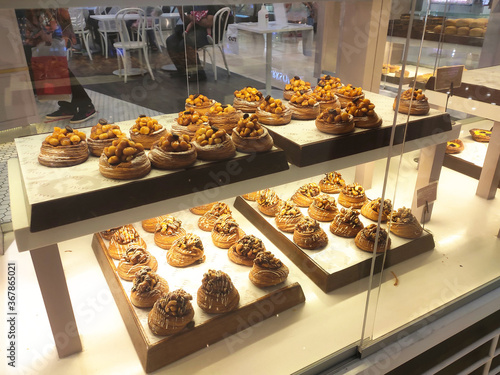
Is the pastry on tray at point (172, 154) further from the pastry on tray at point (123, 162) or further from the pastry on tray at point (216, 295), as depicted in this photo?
the pastry on tray at point (216, 295)

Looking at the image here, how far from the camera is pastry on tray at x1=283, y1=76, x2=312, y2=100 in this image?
6.45ft

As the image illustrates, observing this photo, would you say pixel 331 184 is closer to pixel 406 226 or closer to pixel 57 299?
pixel 406 226

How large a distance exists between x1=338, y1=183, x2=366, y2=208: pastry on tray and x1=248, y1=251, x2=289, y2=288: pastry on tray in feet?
2.37

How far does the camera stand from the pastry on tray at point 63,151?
1.27 meters

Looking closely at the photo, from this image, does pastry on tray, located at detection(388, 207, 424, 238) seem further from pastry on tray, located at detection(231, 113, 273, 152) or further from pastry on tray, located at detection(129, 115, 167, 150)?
pastry on tray, located at detection(129, 115, 167, 150)

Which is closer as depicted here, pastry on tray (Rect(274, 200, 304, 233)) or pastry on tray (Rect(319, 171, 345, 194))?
pastry on tray (Rect(274, 200, 304, 233))

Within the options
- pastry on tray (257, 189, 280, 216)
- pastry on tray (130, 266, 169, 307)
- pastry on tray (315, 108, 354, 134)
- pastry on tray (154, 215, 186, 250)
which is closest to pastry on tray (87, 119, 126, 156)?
pastry on tray (130, 266, 169, 307)

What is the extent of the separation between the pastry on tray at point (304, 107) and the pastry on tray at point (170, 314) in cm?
87

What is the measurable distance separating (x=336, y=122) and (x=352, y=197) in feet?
2.81

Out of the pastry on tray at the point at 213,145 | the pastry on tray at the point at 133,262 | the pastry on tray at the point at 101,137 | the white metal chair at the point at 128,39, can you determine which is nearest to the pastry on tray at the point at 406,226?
the pastry on tray at the point at 213,145

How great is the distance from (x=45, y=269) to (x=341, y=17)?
5.55 feet

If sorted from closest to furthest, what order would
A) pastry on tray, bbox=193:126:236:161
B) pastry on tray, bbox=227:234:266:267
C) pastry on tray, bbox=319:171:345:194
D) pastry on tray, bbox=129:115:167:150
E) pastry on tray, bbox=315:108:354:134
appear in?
pastry on tray, bbox=193:126:236:161
pastry on tray, bbox=129:115:167:150
pastry on tray, bbox=315:108:354:134
pastry on tray, bbox=227:234:266:267
pastry on tray, bbox=319:171:345:194

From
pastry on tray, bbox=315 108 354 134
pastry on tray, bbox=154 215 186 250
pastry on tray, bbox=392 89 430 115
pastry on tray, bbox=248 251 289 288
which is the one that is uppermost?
pastry on tray, bbox=392 89 430 115

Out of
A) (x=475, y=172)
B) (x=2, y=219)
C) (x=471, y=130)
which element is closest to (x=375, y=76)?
(x=471, y=130)
